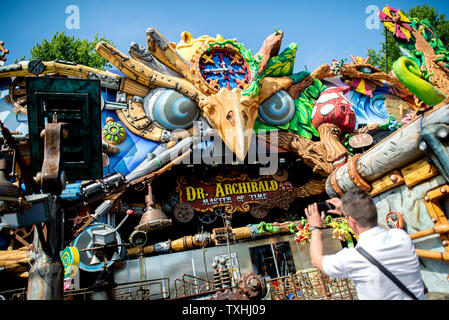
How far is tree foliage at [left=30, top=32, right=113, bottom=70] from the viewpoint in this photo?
1731 centimetres

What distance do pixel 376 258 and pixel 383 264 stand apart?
56 mm

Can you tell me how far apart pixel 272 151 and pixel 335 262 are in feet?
34.2

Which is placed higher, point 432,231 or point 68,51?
point 68,51

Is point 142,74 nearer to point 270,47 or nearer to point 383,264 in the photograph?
point 270,47

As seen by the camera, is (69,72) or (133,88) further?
(133,88)

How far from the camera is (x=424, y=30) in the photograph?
13.7 metres

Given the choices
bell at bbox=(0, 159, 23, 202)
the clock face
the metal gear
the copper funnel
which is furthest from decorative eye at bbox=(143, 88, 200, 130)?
bell at bbox=(0, 159, 23, 202)

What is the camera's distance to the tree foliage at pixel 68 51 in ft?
56.8

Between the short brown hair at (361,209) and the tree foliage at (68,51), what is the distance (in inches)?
731

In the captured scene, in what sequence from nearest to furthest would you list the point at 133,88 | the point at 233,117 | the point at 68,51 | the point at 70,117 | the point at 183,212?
the point at 70,117
the point at 233,117
the point at 133,88
the point at 183,212
the point at 68,51

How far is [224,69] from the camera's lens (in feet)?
41.6

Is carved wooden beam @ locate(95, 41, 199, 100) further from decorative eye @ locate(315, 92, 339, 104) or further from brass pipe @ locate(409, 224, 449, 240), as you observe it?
brass pipe @ locate(409, 224, 449, 240)

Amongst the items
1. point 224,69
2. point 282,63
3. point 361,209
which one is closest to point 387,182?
point 361,209
